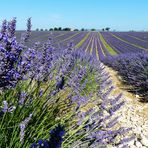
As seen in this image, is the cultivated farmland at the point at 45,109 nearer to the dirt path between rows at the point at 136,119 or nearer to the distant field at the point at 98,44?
the dirt path between rows at the point at 136,119

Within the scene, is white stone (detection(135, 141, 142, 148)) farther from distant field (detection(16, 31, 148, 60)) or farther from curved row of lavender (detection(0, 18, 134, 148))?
distant field (detection(16, 31, 148, 60))

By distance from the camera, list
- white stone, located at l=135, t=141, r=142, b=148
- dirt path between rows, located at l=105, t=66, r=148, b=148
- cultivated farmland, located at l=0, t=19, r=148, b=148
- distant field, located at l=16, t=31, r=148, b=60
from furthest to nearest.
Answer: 1. distant field, located at l=16, t=31, r=148, b=60
2. dirt path between rows, located at l=105, t=66, r=148, b=148
3. white stone, located at l=135, t=141, r=142, b=148
4. cultivated farmland, located at l=0, t=19, r=148, b=148

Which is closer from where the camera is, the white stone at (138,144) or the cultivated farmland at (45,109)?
the cultivated farmland at (45,109)

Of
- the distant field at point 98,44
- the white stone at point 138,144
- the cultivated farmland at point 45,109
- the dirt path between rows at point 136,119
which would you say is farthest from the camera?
the distant field at point 98,44

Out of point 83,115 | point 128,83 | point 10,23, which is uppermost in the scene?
→ point 10,23

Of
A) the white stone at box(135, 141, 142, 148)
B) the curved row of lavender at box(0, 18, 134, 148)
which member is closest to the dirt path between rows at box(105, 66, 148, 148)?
the white stone at box(135, 141, 142, 148)

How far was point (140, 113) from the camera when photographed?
5695mm

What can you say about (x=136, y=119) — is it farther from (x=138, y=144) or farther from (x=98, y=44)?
(x=98, y=44)

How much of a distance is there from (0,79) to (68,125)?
4.18 ft

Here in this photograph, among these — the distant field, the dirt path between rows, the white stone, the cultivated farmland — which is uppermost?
the cultivated farmland

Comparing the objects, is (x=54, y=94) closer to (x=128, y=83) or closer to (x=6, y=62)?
(x=6, y=62)

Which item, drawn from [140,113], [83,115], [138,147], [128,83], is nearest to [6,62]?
[83,115]

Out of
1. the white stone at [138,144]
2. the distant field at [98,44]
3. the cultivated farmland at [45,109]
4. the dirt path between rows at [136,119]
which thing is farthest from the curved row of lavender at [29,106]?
the distant field at [98,44]

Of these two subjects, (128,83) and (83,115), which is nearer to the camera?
(83,115)
